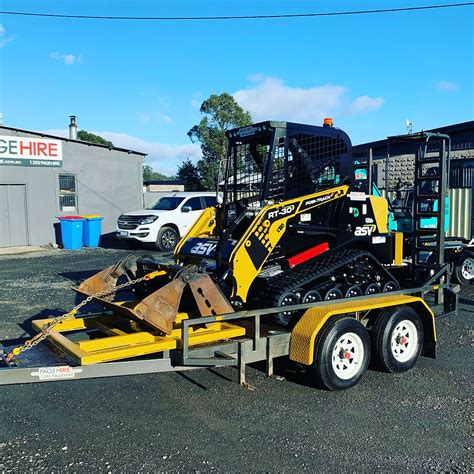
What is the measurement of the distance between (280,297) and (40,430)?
2.46m

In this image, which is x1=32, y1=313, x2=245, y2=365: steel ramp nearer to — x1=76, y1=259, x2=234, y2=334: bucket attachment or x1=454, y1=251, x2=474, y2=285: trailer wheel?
x1=76, y1=259, x2=234, y2=334: bucket attachment

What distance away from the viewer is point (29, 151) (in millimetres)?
19297

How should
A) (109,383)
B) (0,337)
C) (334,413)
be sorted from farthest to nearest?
(0,337)
(109,383)
(334,413)

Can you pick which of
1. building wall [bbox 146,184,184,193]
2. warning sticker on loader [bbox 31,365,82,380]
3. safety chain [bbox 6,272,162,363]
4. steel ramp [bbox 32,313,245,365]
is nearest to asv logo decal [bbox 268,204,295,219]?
steel ramp [bbox 32,313,245,365]

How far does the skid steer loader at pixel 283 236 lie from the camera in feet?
18.2

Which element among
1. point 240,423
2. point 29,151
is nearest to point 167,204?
point 29,151

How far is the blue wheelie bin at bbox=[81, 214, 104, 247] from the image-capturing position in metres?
19.3

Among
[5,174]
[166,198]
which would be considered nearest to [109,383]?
Result: [166,198]

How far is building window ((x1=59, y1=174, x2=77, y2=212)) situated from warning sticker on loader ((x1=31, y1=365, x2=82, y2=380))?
17.1m

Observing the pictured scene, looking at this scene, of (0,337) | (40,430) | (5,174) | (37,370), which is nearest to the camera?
(37,370)

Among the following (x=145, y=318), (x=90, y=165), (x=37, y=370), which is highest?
(x=90, y=165)

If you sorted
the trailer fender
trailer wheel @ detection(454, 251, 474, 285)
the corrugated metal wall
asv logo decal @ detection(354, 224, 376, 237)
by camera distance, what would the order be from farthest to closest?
the corrugated metal wall → trailer wheel @ detection(454, 251, 474, 285) → asv logo decal @ detection(354, 224, 376, 237) → the trailer fender

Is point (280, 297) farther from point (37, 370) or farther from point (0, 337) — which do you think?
point (0, 337)

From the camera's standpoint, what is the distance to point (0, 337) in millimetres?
7367
